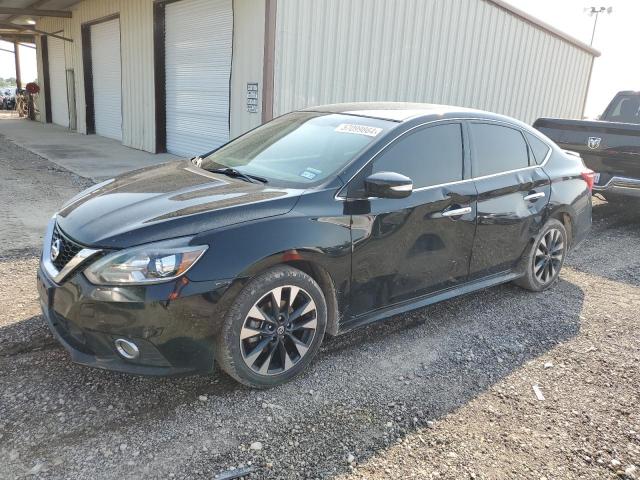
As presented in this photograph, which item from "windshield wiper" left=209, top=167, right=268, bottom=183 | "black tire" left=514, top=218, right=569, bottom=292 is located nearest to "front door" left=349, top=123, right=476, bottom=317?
"windshield wiper" left=209, top=167, right=268, bottom=183

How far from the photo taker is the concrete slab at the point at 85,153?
1055cm

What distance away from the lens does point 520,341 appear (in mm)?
3973

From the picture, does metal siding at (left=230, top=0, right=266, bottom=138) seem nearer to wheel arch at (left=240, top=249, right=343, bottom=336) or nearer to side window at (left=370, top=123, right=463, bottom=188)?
side window at (left=370, top=123, right=463, bottom=188)

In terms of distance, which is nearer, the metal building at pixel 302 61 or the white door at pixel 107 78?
the metal building at pixel 302 61

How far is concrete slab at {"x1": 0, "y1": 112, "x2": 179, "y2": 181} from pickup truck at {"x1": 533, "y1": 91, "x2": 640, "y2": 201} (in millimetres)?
7526

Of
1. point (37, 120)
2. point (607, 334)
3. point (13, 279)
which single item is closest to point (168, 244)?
point (13, 279)

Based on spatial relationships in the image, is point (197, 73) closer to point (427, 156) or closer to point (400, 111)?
point (400, 111)

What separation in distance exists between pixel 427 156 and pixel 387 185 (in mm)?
721

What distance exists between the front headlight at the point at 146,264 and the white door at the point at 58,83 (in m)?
20.5

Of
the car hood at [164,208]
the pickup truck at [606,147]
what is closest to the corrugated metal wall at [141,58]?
the pickup truck at [606,147]

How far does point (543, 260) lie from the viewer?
480cm

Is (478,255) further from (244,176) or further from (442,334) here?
(244,176)

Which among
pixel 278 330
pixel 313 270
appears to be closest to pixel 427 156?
pixel 313 270

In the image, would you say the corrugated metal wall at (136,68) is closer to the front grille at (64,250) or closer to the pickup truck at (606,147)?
the pickup truck at (606,147)
